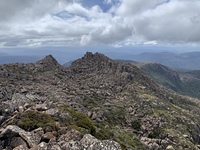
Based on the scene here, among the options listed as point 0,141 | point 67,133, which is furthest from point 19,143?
point 67,133

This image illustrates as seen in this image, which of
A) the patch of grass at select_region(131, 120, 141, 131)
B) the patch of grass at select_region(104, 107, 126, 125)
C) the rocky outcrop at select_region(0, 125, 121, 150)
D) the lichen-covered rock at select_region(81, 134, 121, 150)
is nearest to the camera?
the rocky outcrop at select_region(0, 125, 121, 150)

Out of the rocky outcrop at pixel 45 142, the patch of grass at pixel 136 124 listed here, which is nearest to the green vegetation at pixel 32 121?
the rocky outcrop at pixel 45 142

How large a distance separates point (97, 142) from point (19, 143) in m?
Answer: 12.1

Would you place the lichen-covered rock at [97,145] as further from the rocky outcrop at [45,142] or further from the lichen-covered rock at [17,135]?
the lichen-covered rock at [17,135]

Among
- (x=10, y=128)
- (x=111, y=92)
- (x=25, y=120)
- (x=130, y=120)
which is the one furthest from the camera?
(x=111, y=92)

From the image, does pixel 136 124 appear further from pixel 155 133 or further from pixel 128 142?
pixel 128 142

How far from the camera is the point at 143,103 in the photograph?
600 ft

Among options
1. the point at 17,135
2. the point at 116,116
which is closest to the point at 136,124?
the point at 116,116

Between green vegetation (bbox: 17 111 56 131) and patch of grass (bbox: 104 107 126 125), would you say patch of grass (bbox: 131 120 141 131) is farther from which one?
green vegetation (bbox: 17 111 56 131)

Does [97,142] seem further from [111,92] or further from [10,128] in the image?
[111,92]

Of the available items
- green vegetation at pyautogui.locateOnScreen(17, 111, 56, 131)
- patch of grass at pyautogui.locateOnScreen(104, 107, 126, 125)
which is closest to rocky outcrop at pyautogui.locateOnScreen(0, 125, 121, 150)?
green vegetation at pyautogui.locateOnScreen(17, 111, 56, 131)

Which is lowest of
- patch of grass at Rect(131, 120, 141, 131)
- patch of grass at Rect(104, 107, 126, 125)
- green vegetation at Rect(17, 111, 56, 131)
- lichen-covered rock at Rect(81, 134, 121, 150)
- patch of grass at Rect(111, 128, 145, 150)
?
patch of grass at Rect(131, 120, 141, 131)

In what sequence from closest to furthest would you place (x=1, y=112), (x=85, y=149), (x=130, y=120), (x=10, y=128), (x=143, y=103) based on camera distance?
1. (x=85, y=149)
2. (x=10, y=128)
3. (x=1, y=112)
4. (x=130, y=120)
5. (x=143, y=103)

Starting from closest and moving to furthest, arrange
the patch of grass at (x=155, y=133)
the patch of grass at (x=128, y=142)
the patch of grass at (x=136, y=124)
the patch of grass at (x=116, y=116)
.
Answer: the patch of grass at (x=128, y=142) → the patch of grass at (x=155, y=133) → the patch of grass at (x=136, y=124) → the patch of grass at (x=116, y=116)
